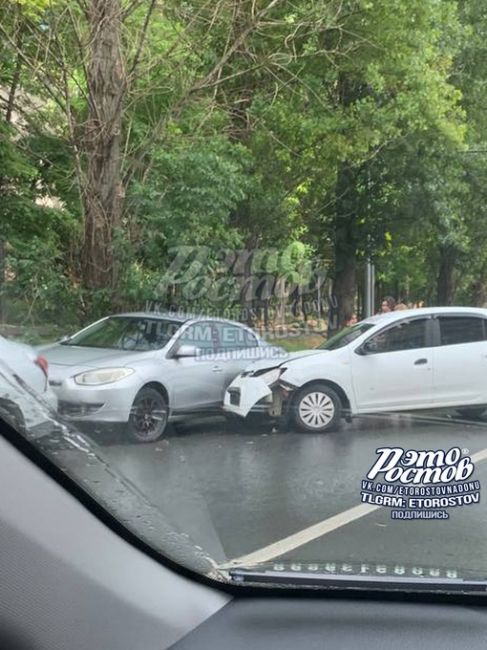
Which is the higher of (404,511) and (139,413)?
(139,413)

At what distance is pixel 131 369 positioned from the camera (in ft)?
11.2

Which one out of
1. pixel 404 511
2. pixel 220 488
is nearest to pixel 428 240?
pixel 404 511

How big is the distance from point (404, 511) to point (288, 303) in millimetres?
1114

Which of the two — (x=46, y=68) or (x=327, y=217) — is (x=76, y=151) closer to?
(x=46, y=68)

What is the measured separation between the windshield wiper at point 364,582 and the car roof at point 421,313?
4.03 feet

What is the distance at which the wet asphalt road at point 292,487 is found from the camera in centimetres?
304

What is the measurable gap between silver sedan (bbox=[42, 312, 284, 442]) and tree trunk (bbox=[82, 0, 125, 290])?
0.43 meters

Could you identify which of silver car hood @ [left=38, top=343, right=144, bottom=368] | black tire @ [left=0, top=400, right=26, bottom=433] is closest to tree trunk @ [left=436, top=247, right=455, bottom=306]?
silver car hood @ [left=38, top=343, right=144, bottom=368]

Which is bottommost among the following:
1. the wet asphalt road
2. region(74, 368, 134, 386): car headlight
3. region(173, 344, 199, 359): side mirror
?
the wet asphalt road

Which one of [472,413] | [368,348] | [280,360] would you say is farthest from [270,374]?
[472,413]

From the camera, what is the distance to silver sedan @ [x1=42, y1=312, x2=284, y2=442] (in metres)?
3.25

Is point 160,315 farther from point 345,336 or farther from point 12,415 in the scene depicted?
point 12,415

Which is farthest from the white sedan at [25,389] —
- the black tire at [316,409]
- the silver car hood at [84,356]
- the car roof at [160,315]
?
the black tire at [316,409]

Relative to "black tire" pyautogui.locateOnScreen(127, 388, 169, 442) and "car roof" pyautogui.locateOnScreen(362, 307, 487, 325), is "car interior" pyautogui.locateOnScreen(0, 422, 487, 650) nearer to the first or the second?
"black tire" pyautogui.locateOnScreen(127, 388, 169, 442)
